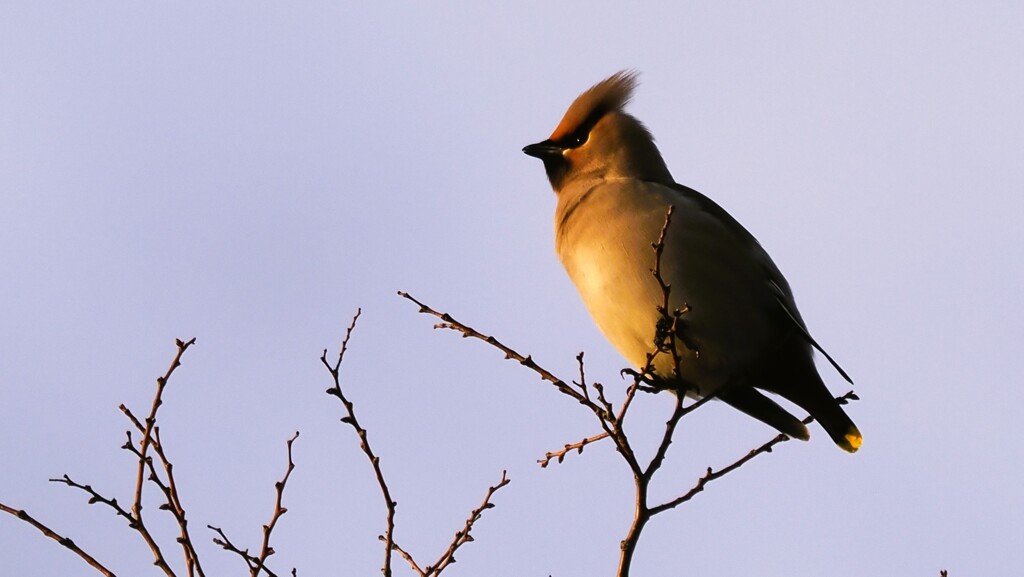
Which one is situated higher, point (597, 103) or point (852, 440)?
point (597, 103)

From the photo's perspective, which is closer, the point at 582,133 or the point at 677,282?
the point at 677,282

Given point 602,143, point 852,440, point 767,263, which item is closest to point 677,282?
point 767,263

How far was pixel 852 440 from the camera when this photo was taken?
15.3ft

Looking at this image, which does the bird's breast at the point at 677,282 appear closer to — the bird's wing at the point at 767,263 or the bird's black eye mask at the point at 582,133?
the bird's wing at the point at 767,263

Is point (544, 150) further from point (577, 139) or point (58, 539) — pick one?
point (58, 539)

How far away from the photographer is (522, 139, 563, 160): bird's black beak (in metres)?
5.85

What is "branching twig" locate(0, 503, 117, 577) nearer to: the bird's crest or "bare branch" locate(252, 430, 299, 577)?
"bare branch" locate(252, 430, 299, 577)

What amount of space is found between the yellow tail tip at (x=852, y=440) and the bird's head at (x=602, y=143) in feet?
4.65

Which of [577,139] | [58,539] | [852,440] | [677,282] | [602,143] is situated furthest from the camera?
[577,139]

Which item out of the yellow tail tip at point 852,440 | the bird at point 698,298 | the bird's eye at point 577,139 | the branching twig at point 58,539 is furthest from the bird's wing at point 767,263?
the branching twig at point 58,539

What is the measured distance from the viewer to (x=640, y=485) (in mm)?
3365

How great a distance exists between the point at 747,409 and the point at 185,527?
2482mm

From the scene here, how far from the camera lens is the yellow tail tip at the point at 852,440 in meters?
4.66

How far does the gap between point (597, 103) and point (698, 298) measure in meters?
1.79
